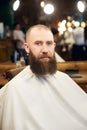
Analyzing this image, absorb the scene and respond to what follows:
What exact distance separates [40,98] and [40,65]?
0.72 feet

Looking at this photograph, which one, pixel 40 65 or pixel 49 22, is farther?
pixel 49 22

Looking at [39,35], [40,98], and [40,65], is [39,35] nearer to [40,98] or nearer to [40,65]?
[40,65]

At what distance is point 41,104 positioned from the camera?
75.4 inches

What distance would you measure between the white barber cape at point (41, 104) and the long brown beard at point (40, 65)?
5 centimetres

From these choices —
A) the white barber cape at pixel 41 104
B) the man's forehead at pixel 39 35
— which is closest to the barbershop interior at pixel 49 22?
the white barber cape at pixel 41 104

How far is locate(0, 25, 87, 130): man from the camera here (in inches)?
72.4

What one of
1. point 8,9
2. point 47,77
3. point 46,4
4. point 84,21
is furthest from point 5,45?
point 47,77

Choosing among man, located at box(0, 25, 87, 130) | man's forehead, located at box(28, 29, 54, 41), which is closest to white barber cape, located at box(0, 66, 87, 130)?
man, located at box(0, 25, 87, 130)

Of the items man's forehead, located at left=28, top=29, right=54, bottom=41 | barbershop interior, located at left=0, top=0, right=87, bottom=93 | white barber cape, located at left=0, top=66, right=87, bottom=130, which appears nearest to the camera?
A: white barber cape, located at left=0, top=66, right=87, bottom=130

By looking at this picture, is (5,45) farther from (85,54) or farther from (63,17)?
(85,54)

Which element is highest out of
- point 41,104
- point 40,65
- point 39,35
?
point 39,35

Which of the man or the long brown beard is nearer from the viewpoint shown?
the man

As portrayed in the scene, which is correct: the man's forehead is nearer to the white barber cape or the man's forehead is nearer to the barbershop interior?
the white barber cape

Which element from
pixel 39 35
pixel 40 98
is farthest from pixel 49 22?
pixel 40 98
